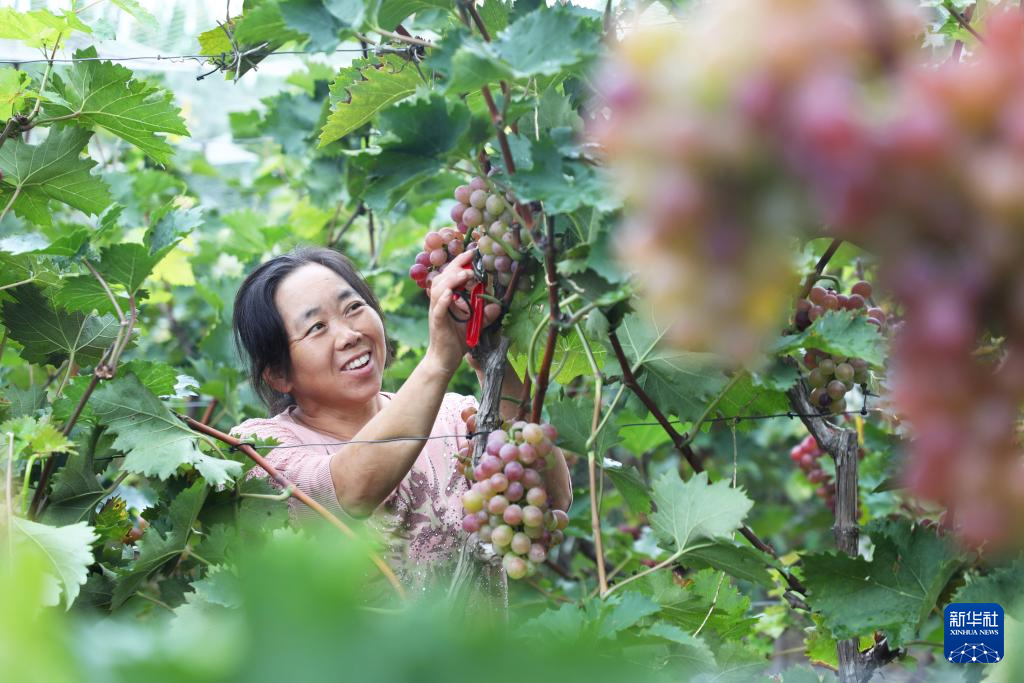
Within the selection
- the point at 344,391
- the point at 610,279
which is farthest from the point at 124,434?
the point at 610,279

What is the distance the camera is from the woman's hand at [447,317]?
113 cm

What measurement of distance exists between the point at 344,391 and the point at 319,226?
115cm

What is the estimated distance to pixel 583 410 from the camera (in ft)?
3.67

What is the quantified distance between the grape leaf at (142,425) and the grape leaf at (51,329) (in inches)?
8.0

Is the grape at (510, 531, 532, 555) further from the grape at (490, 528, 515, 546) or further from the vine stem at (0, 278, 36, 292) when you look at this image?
the vine stem at (0, 278, 36, 292)

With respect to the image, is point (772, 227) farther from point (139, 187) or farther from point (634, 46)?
point (139, 187)

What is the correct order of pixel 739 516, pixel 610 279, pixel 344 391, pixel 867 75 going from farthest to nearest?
1. pixel 344 391
2. pixel 739 516
3. pixel 610 279
4. pixel 867 75

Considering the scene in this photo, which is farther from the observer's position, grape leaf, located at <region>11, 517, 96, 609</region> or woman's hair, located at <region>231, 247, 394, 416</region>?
woman's hair, located at <region>231, 247, 394, 416</region>

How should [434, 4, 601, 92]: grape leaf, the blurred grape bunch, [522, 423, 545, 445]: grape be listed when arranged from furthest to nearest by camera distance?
[522, 423, 545, 445]: grape, [434, 4, 601, 92]: grape leaf, the blurred grape bunch

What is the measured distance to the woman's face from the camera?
1575mm

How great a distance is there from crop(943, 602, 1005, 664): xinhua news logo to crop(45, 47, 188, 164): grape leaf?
3.56 ft

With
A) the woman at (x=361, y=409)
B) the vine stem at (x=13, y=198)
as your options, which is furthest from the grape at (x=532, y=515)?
the vine stem at (x=13, y=198)

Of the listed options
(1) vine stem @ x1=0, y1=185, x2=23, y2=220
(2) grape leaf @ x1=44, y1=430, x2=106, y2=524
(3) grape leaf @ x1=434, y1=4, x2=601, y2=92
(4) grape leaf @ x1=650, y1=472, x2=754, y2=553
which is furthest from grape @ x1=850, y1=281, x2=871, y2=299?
(1) vine stem @ x1=0, y1=185, x2=23, y2=220

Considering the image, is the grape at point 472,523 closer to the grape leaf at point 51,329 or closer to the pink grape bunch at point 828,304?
the pink grape bunch at point 828,304
